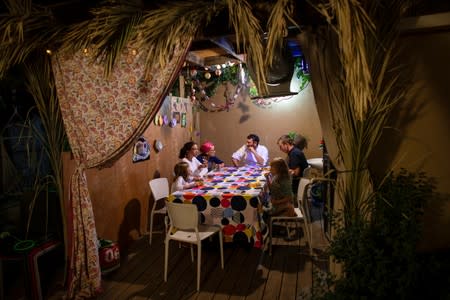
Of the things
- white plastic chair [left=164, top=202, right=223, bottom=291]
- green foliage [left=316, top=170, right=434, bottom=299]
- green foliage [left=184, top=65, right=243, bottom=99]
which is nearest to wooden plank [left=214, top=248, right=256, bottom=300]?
white plastic chair [left=164, top=202, right=223, bottom=291]

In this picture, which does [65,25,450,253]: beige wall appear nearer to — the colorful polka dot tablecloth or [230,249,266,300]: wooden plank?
the colorful polka dot tablecloth

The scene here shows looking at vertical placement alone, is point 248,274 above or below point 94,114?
below

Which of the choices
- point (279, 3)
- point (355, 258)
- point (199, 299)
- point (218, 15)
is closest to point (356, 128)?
point (355, 258)

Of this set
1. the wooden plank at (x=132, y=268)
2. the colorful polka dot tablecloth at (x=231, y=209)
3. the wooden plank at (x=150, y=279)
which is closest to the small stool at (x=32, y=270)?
the wooden plank at (x=132, y=268)

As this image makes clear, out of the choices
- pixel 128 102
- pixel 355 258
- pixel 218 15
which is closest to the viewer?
pixel 355 258

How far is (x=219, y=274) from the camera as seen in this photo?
321cm

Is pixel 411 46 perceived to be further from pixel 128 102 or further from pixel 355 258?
pixel 128 102

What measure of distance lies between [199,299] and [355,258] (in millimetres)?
1550

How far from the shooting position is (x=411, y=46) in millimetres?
2145

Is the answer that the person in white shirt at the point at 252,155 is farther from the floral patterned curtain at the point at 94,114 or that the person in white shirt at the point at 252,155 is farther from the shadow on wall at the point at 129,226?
the floral patterned curtain at the point at 94,114

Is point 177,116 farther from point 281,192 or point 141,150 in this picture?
point 281,192

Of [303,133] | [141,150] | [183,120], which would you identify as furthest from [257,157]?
[141,150]

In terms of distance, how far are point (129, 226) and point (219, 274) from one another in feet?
4.95

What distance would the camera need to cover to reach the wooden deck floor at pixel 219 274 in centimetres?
289
